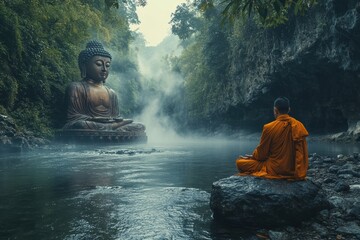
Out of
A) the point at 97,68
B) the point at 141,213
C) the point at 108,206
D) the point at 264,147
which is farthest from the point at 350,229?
the point at 97,68

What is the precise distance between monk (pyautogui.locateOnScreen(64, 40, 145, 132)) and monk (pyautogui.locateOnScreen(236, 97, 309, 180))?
528 inches

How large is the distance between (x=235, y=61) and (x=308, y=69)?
7524mm

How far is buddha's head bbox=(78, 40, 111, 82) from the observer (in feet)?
59.2

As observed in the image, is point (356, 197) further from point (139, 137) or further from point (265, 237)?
point (139, 137)

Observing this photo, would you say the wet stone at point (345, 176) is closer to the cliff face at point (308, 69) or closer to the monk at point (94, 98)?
the cliff face at point (308, 69)

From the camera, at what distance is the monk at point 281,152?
142 inches

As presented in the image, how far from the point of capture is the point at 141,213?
3.51 metres

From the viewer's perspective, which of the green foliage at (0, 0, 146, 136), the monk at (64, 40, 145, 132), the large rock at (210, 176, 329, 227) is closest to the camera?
the large rock at (210, 176, 329, 227)

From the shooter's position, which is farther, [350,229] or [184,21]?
[184,21]

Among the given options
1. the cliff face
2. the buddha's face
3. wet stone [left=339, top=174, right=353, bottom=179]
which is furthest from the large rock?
the buddha's face

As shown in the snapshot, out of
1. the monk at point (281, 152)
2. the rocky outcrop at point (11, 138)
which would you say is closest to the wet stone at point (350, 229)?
the monk at point (281, 152)

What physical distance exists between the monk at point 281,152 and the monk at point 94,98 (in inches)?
528

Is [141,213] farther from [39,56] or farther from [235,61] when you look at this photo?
[235,61]

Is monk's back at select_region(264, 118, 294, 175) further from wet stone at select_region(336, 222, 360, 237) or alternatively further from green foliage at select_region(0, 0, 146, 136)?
green foliage at select_region(0, 0, 146, 136)
